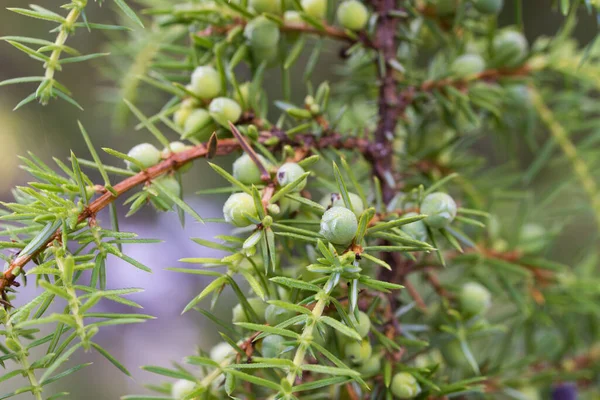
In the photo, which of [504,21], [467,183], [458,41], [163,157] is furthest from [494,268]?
[504,21]

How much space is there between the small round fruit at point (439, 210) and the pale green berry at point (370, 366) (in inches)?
4.1

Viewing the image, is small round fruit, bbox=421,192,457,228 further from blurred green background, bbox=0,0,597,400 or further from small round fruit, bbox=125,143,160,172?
blurred green background, bbox=0,0,597,400

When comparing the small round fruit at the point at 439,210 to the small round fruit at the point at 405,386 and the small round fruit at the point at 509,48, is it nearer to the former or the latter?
the small round fruit at the point at 405,386

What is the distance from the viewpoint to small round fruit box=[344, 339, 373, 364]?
38 cm

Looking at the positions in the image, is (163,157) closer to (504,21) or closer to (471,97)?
(471,97)

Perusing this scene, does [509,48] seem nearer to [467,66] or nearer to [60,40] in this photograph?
[467,66]

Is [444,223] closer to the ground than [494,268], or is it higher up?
higher up

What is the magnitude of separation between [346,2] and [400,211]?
0.61 ft

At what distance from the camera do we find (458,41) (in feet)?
1.76

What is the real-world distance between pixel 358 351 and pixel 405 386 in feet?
0.16

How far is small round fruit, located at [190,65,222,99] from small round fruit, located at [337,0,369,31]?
0.40ft

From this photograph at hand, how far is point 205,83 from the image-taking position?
1.39 feet

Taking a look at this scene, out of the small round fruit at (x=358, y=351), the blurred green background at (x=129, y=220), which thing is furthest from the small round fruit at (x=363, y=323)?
the blurred green background at (x=129, y=220)

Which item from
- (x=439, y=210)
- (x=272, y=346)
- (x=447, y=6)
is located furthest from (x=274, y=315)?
(x=447, y=6)
